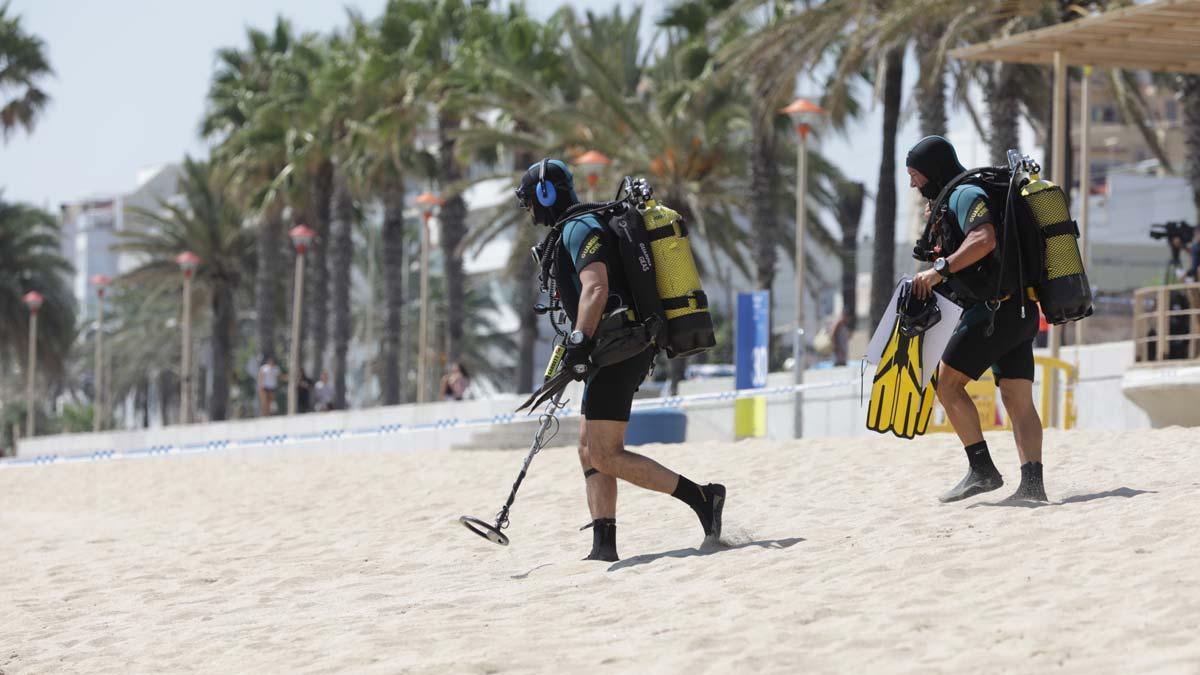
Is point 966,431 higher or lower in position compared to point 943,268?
lower

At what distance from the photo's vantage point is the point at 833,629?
219 inches

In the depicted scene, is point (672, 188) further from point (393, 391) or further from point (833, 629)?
point (833, 629)

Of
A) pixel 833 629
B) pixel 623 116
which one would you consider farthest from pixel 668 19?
pixel 833 629

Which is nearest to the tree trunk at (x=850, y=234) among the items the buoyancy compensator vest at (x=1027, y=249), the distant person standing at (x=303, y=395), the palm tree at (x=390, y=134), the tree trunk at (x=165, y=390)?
the palm tree at (x=390, y=134)

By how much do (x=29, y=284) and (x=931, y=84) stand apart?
103 ft

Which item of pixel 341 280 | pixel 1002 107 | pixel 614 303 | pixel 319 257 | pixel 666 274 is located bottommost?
pixel 614 303

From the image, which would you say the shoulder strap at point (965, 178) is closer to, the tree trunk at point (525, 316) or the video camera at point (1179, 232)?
the video camera at point (1179, 232)

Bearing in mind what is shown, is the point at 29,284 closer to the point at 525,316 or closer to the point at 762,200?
the point at 525,316

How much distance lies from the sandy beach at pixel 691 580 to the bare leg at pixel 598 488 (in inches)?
11.0

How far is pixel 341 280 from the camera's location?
3712 cm

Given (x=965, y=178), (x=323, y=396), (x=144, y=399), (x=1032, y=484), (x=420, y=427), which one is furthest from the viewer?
(x=144, y=399)

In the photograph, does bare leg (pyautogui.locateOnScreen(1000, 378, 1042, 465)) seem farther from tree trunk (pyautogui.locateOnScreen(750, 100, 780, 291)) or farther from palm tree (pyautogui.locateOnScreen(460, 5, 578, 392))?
palm tree (pyautogui.locateOnScreen(460, 5, 578, 392))

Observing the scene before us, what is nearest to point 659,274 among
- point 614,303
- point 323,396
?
point 614,303

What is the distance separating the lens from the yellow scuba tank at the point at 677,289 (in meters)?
7.25
